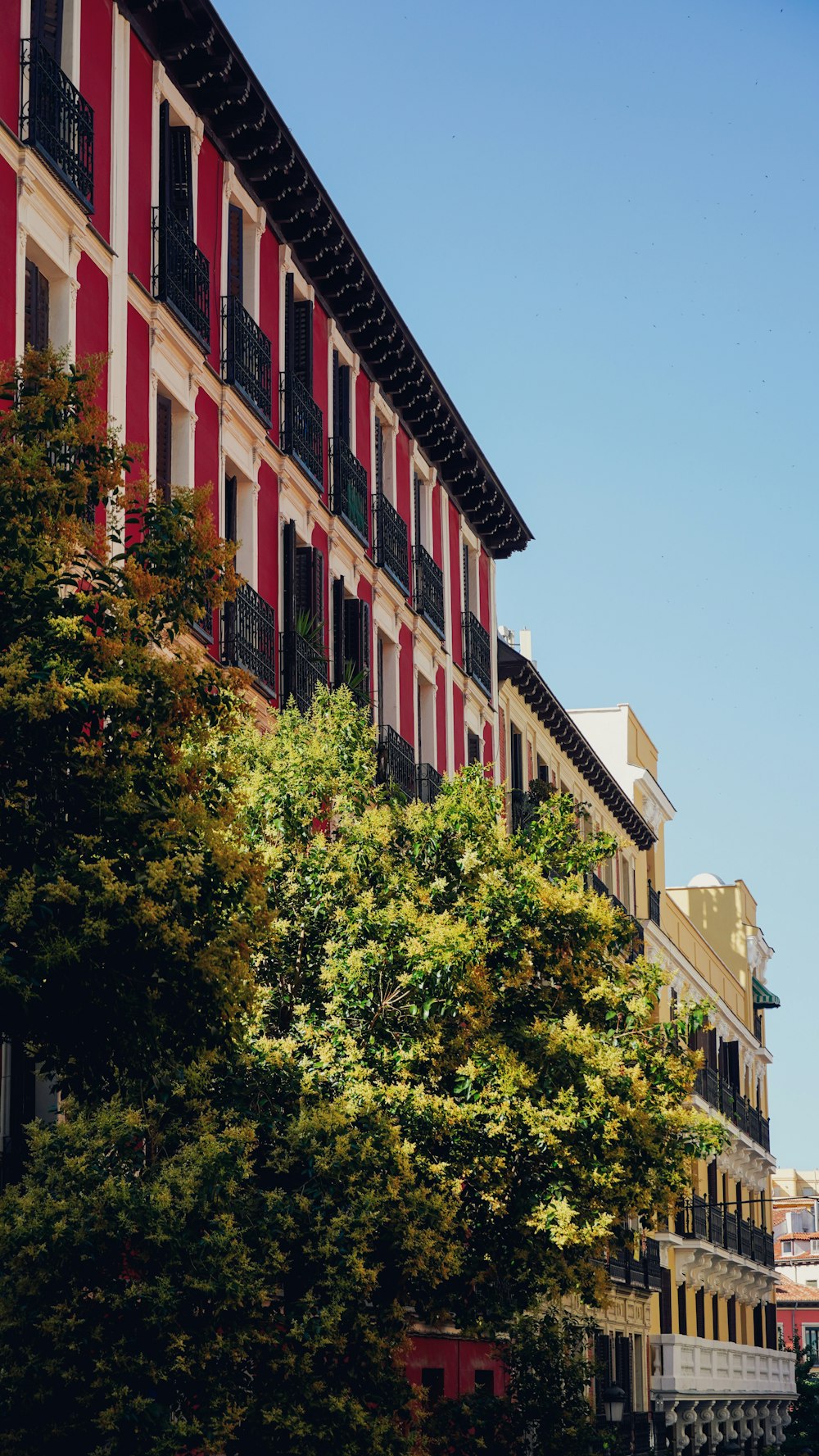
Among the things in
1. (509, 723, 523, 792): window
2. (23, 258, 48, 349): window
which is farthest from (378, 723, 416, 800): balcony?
(509, 723, 523, 792): window

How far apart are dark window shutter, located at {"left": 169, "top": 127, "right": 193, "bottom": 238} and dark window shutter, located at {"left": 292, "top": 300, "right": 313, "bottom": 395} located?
449 cm

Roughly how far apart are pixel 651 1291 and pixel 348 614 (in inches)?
1055

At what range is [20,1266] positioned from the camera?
16.2 meters

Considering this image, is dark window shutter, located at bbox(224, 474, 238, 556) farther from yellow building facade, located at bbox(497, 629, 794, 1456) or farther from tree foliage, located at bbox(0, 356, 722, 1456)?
yellow building facade, located at bbox(497, 629, 794, 1456)

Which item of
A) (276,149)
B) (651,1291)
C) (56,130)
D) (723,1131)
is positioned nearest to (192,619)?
(56,130)

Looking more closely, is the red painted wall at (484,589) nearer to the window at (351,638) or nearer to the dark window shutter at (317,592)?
the window at (351,638)

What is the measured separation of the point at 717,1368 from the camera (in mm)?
60312

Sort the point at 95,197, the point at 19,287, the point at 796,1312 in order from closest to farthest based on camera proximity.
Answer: the point at 19,287, the point at 95,197, the point at 796,1312

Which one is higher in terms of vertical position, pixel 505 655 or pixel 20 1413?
pixel 505 655

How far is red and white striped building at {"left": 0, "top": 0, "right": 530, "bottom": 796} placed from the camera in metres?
21.6

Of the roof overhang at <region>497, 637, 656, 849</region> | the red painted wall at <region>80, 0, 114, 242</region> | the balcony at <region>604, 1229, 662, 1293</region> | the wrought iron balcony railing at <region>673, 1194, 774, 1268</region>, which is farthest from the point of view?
the wrought iron balcony railing at <region>673, 1194, 774, 1268</region>

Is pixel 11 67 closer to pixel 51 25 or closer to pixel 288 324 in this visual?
pixel 51 25

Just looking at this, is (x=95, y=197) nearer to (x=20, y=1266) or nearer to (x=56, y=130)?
(x=56, y=130)

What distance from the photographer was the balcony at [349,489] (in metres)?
31.1
